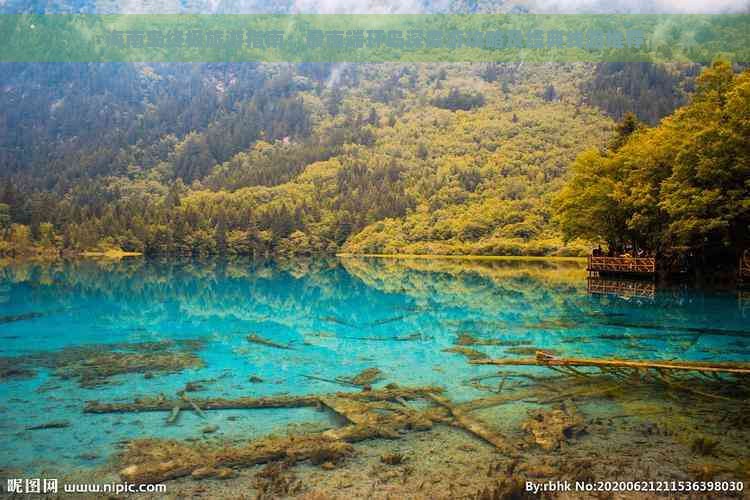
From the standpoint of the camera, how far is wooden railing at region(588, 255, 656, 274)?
52.4m

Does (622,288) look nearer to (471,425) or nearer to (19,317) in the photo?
(471,425)

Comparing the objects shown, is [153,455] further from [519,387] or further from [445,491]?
[519,387]

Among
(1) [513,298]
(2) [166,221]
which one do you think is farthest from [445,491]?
(2) [166,221]

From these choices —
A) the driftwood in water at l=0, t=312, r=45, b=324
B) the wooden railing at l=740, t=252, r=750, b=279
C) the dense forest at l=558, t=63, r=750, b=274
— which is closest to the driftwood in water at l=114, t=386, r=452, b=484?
the driftwood in water at l=0, t=312, r=45, b=324

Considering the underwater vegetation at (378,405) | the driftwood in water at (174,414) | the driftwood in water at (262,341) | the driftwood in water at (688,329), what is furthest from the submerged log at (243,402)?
the driftwood in water at (688,329)

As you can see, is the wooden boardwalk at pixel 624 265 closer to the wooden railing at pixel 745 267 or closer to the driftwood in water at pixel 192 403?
the wooden railing at pixel 745 267

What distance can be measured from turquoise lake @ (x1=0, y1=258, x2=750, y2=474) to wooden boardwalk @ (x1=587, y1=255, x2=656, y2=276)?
591 centimetres

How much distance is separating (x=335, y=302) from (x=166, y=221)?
10414cm

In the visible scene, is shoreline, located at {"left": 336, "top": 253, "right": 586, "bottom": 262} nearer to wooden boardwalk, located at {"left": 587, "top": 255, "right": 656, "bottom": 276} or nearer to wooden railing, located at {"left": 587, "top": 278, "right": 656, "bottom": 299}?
wooden boardwalk, located at {"left": 587, "top": 255, "right": 656, "bottom": 276}

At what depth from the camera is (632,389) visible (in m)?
15.4

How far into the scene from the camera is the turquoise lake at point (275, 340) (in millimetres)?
13633

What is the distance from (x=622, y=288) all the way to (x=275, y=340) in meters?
31.2

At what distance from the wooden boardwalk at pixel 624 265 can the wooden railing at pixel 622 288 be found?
107cm

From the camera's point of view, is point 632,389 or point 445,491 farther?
point 632,389
